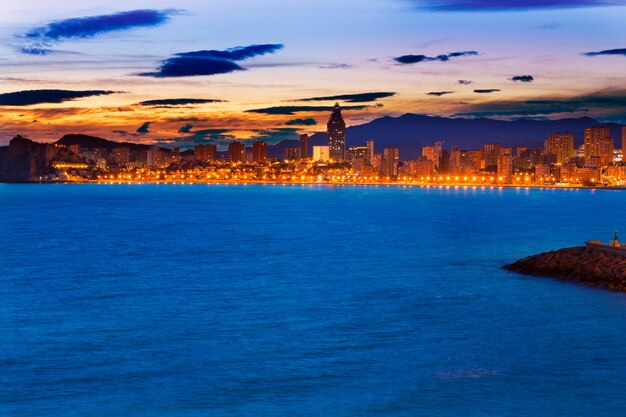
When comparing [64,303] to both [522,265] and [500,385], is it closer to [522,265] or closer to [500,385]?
[500,385]

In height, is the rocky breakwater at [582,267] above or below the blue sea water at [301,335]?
above

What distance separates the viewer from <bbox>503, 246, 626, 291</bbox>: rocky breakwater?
32938 mm

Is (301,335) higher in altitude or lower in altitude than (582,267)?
lower

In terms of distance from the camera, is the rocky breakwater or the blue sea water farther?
the rocky breakwater

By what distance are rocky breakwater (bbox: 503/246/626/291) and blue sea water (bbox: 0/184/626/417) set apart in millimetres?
996

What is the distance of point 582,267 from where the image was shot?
35094mm

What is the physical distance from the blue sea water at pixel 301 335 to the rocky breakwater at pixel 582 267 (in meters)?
1.00

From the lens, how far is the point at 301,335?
25688mm

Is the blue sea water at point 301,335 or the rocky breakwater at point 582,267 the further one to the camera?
the rocky breakwater at point 582,267

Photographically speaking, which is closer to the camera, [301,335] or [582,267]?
[301,335]

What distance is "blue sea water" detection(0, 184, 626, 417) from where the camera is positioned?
1908 centimetres

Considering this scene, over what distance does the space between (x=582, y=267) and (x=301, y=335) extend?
15672mm

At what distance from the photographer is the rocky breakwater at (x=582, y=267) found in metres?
32.9

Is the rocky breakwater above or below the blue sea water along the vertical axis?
above
